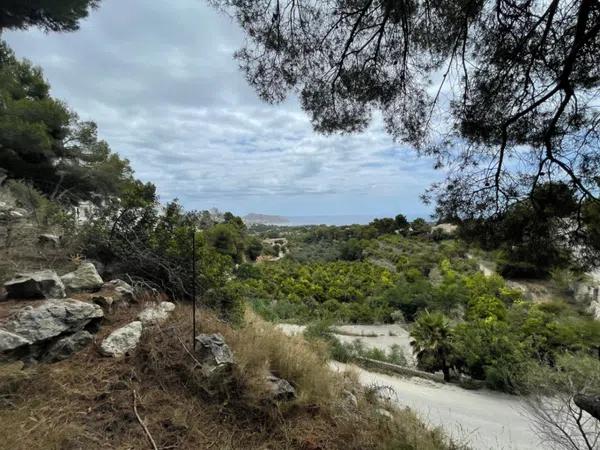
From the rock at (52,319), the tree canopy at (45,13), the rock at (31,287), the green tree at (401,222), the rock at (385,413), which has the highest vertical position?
the tree canopy at (45,13)

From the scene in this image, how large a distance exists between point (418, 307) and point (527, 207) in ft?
59.6

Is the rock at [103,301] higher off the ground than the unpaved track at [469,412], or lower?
higher

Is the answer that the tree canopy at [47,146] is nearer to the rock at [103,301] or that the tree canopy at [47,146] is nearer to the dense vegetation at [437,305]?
the dense vegetation at [437,305]

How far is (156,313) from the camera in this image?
4238mm

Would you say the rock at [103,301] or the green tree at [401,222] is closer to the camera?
the rock at [103,301]

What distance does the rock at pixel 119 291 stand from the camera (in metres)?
→ 4.36

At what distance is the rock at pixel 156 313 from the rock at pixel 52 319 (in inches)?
16.7

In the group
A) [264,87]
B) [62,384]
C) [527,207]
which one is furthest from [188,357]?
[527,207]

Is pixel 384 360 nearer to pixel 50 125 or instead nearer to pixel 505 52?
pixel 505 52

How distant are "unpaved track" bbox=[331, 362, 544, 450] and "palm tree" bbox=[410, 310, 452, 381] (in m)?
0.82

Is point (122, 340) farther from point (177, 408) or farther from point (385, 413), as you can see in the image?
point (385, 413)

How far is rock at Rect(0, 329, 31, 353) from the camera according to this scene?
293cm

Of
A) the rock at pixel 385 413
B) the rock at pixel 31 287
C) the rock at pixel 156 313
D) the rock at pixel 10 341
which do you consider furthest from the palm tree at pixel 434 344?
the rock at pixel 10 341

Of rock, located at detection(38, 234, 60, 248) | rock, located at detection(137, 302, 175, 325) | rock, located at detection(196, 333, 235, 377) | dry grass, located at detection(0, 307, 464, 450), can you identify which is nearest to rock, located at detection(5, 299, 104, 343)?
dry grass, located at detection(0, 307, 464, 450)
